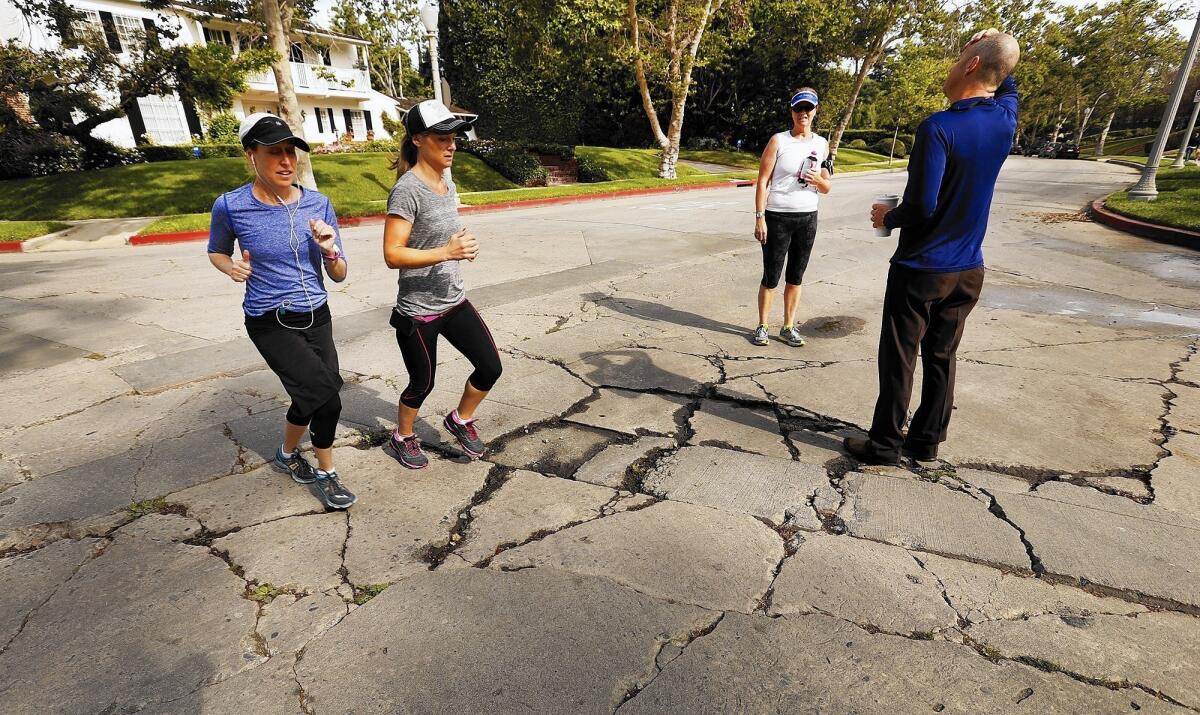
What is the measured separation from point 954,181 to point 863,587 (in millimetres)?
1897

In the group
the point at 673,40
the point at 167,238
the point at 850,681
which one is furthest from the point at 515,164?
the point at 850,681

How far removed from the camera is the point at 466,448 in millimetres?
3523

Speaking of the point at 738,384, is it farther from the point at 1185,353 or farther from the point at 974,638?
the point at 1185,353

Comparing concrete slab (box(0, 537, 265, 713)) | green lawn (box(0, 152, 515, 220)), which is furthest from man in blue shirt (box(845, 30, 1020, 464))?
green lawn (box(0, 152, 515, 220))

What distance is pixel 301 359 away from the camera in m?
2.82

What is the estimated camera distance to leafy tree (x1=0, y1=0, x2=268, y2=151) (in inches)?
600

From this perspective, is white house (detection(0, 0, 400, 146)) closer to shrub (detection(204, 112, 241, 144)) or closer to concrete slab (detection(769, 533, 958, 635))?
shrub (detection(204, 112, 241, 144))

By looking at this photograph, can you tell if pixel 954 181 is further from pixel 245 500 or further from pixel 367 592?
pixel 245 500

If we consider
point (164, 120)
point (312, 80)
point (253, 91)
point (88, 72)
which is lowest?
point (164, 120)

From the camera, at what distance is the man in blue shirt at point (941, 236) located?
2779mm

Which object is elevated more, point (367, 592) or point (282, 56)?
point (282, 56)

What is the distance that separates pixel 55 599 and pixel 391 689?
153 centimetres

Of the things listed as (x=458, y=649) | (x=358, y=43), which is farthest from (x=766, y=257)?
(x=358, y=43)

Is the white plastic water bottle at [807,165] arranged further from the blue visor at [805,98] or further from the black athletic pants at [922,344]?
the black athletic pants at [922,344]
